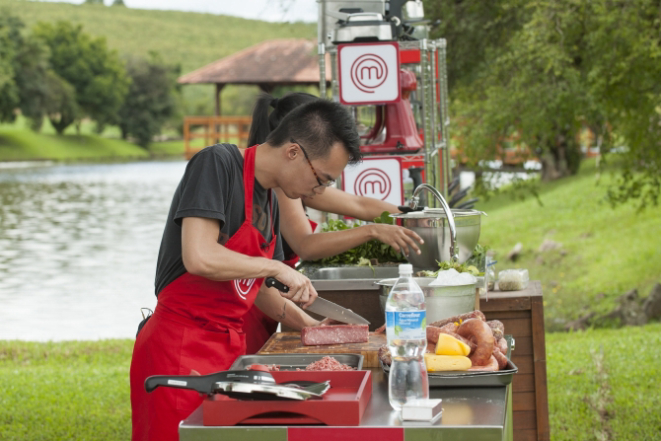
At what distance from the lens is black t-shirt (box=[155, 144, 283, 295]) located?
99.8 inches

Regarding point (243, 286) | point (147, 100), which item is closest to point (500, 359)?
point (243, 286)

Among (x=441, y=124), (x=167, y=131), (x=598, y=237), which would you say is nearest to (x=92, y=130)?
(x=167, y=131)

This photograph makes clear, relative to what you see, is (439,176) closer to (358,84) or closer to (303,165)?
(358,84)

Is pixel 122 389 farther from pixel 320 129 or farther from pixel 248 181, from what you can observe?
pixel 320 129

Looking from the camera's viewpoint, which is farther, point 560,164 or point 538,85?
point 560,164

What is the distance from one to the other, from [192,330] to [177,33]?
386 feet

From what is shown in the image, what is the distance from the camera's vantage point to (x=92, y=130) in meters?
83.9

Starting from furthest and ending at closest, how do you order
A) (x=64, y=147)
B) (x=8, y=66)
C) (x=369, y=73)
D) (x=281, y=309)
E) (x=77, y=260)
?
(x=64, y=147) → (x=8, y=66) → (x=77, y=260) → (x=369, y=73) → (x=281, y=309)

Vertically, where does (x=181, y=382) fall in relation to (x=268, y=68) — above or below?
below

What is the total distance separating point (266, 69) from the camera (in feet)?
135

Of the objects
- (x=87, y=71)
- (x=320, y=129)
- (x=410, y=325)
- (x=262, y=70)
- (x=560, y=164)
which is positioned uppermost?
(x=87, y=71)

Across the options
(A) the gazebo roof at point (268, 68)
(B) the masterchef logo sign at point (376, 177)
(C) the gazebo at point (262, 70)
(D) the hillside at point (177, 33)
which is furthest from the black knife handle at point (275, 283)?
(D) the hillside at point (177, 33)

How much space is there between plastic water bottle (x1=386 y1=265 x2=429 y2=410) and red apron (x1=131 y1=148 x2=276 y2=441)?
25.6 inches

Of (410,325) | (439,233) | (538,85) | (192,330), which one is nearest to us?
(410,325)
